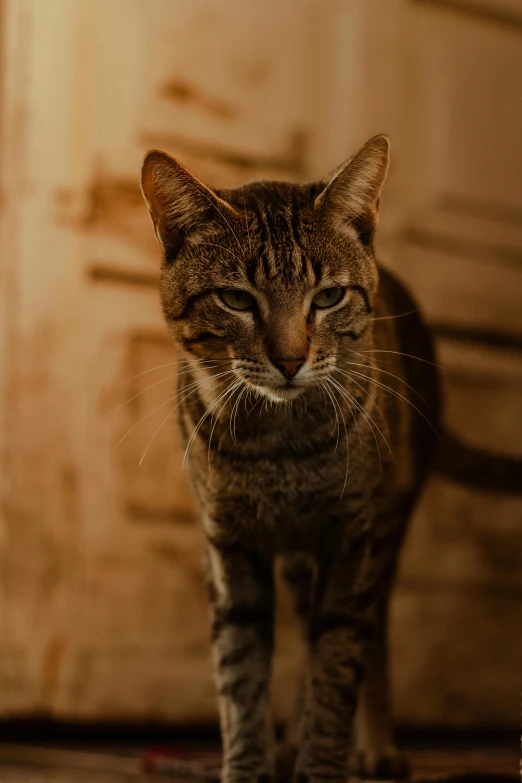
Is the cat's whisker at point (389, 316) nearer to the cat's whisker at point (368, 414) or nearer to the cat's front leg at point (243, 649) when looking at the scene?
the cat's whisker at point (368, 414)

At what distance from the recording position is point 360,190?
1057mm

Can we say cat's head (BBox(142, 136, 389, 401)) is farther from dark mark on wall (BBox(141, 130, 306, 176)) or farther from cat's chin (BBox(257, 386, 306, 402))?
dark mark on wall (BBox(141, 130, 306, 176))

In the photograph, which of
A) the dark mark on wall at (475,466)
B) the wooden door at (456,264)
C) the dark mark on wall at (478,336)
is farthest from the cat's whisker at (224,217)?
the dark mark on wall at (478,336)

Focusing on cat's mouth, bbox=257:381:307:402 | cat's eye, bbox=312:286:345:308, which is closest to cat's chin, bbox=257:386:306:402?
cat's mouth, bbox=257:381:307:402

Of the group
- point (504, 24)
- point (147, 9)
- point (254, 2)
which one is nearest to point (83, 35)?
point (147, 9)

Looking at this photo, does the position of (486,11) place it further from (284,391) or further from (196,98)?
(284,391)

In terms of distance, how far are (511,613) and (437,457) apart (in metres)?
0.61

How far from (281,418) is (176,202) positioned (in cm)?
28


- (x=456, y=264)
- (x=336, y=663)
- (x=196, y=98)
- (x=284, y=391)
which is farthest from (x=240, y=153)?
(x=336, y=663)

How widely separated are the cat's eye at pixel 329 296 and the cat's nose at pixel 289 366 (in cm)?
9

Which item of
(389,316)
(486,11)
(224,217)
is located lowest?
(389,316)

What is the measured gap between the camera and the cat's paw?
133cm

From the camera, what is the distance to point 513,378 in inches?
80.6

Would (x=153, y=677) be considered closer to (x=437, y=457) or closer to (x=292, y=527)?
(x=437, y=457)
